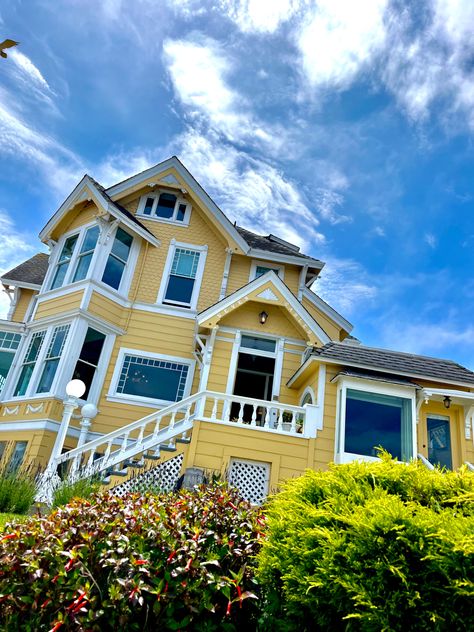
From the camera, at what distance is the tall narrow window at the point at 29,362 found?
13.1m

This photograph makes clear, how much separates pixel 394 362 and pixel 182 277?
7913 mm

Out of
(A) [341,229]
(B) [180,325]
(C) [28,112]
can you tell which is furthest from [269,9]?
(A) [341,229]

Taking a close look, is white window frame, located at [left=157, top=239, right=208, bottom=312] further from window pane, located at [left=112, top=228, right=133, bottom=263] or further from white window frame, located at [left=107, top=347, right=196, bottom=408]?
white window frame, located at [left=107, top=347, right=196, bottom=408]

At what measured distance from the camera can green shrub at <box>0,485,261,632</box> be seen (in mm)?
2850

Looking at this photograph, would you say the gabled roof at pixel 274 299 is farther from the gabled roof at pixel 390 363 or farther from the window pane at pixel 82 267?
the window pane at pixel 82 267

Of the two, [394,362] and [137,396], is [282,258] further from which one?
[137,396]

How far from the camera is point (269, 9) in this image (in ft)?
25.9

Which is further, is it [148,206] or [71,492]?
[148,206]

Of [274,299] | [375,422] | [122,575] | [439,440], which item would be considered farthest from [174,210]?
[122,575]

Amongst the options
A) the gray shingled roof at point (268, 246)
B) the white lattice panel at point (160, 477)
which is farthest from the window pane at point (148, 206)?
the white lattice panel at point (160, 477)

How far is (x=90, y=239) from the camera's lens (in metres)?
14.4

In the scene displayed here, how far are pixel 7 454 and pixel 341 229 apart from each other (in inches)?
573

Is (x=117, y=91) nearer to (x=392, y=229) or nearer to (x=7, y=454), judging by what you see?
(x=7, y=454)

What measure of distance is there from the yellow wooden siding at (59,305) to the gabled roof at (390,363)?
285 inches
